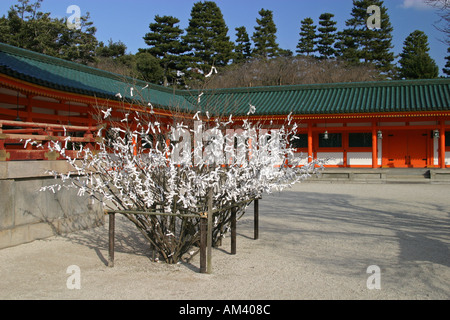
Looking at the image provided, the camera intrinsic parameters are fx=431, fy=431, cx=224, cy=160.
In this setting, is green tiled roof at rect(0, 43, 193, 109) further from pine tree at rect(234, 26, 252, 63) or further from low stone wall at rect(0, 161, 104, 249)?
pine tree at rect(234, 26, 252, 63)

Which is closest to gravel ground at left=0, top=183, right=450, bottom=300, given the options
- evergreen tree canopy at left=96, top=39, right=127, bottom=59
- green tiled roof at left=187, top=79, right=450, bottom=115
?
green tiled roof at left=187, top=79, right=450, bottom=115

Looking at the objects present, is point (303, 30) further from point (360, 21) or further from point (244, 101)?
point (244, 101)

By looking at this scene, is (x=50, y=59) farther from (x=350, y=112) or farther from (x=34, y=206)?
(x=350, y=112)

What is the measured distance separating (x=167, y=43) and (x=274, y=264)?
36.6 meters

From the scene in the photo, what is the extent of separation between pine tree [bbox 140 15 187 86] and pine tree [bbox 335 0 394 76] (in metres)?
16.9

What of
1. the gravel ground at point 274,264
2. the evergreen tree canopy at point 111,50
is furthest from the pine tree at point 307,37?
the gravel ground at point 274,264

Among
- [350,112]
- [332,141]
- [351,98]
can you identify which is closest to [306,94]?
[351,98]

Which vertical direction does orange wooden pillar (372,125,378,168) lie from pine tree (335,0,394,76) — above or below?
below

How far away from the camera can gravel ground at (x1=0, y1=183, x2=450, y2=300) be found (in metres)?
4.95

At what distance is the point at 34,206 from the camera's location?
7.73 meters

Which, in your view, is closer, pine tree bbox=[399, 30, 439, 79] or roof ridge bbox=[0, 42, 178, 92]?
roof ridge bbox=[0, 42, 178, 92]

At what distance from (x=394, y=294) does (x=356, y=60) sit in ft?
134

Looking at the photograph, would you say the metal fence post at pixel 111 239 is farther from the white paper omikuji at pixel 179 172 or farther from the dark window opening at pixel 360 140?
the dark window opening at pixel 360 140
